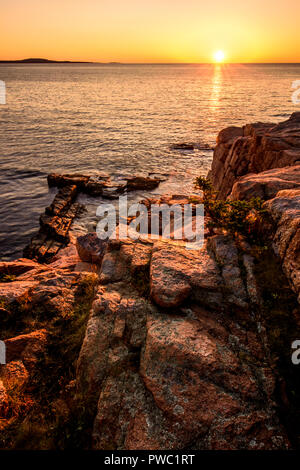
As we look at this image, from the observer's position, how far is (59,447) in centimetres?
456

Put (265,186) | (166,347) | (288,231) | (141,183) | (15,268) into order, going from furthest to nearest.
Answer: (141,183) → (15,268) → (265,186) → (288,231) → (166,347)

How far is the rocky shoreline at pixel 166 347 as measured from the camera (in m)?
4.39

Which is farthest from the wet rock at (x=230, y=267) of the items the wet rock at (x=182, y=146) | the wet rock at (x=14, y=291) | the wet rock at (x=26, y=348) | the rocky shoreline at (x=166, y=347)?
the wet rock at (x=182, y=146)

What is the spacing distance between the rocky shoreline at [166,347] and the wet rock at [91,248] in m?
3.12

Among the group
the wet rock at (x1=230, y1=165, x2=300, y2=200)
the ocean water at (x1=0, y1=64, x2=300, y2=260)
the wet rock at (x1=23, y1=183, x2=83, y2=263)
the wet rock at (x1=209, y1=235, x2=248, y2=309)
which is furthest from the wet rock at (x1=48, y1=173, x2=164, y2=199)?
the wet rock at (x1=209, y1=235, x2=248, y2=309)

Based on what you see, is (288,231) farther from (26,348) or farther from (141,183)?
(141,183)

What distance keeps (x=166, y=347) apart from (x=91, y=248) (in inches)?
328

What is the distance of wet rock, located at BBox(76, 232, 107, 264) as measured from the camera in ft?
39.8

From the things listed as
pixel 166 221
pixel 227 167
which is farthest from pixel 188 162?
pixel 166 221

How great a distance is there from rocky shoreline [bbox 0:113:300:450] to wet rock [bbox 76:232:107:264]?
3121 millimetres

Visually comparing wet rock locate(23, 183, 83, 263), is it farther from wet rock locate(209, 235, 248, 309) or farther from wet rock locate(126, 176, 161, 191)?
wet rock locate(209, 235, 248, 309)

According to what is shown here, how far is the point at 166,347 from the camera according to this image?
5.04 m

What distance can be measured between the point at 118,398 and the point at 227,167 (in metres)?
16.1

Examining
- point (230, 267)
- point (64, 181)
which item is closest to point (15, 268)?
point (230, 267)
